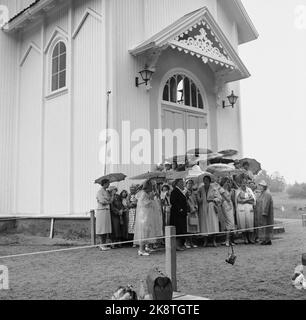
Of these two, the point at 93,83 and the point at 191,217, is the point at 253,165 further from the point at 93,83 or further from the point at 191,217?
the point at 93,83

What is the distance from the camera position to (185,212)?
10102 mm

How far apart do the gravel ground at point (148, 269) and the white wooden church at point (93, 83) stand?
316 centimetres

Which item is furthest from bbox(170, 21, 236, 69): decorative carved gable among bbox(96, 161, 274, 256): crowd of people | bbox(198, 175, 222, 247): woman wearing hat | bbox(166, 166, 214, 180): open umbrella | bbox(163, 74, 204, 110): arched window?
bbox(198, 175, 222, 247): woman wearing hat

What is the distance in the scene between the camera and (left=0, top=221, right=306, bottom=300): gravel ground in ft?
19.0

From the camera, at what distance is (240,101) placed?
16.3 meters

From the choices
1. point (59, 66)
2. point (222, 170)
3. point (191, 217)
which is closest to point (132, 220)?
point (191, 217)

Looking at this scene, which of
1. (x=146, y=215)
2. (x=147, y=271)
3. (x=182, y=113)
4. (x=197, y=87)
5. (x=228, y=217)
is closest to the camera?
(x=147, y=271)

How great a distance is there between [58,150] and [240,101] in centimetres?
708

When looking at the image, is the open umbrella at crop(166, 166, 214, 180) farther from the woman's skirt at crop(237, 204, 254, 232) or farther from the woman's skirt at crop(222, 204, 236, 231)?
the woman's skirt at crop(237, 204, 254, 232)

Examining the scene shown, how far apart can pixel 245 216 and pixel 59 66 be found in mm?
7436
